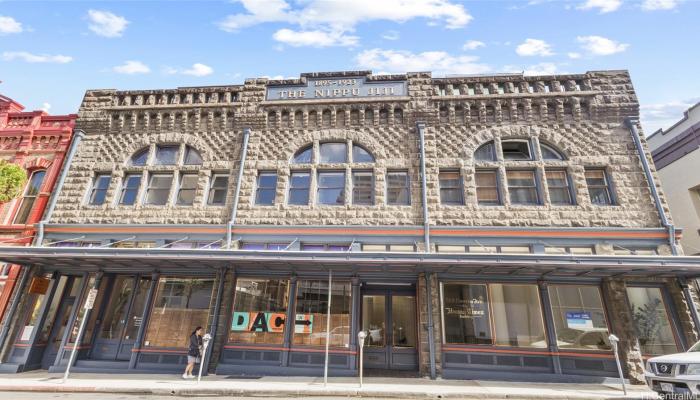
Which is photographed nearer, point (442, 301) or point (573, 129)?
point (442, 301)

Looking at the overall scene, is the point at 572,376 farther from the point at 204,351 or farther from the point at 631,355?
the point at 204,351

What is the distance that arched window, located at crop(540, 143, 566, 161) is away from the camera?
13.3 meters

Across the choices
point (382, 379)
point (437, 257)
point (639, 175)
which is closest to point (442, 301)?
point (437, 257)

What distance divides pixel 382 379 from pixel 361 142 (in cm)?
915

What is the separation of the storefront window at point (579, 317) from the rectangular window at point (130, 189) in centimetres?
1766

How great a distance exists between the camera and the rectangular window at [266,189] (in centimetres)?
1385

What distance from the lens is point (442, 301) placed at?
38.2 ft

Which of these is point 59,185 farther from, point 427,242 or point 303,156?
point 427,242

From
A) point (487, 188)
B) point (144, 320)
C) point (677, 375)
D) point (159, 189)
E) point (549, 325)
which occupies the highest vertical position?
point (159, 189)

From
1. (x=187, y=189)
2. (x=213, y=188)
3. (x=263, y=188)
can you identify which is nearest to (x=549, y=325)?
(x=263, y=188)

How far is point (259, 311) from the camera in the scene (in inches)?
479

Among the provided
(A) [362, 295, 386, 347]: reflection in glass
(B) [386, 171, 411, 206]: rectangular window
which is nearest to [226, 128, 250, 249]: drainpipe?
(A) [362, 295, 386, 347]: reflection in glass

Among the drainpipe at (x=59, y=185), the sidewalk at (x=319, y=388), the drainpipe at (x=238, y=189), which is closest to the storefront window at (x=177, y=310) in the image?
the sidewalk at (x=319, y=388)

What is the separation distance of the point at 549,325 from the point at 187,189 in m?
15.3
